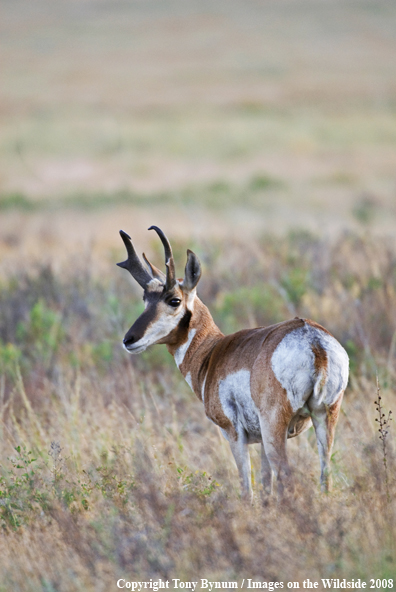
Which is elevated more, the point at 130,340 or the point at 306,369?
the point at 130,340

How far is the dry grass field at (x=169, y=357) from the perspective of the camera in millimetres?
3521

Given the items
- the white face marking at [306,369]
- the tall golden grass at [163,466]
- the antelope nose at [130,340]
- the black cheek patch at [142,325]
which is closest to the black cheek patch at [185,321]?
the black cheek patch at [142,325]

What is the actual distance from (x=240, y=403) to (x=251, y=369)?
0.82ft

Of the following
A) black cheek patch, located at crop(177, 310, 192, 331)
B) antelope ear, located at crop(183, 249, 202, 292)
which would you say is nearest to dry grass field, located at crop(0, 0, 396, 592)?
black cheek patch, located at crop(177, 310, 192, 331)

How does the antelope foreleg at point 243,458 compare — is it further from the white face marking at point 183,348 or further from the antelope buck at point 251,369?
the white face marking at point 183,348

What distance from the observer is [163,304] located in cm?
459

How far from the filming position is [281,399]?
386 cm

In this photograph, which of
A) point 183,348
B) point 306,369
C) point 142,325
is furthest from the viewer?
point 183,348

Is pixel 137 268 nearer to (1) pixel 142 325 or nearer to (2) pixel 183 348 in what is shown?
(1) pixel 142 325

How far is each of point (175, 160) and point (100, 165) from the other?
12.8ft

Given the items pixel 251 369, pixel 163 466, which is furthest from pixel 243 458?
pixel 163 466

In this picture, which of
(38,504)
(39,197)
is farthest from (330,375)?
(39,197)

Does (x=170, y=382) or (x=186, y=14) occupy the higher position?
(x=186, y=14)

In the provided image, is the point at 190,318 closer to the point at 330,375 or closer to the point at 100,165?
the point at 330,375
